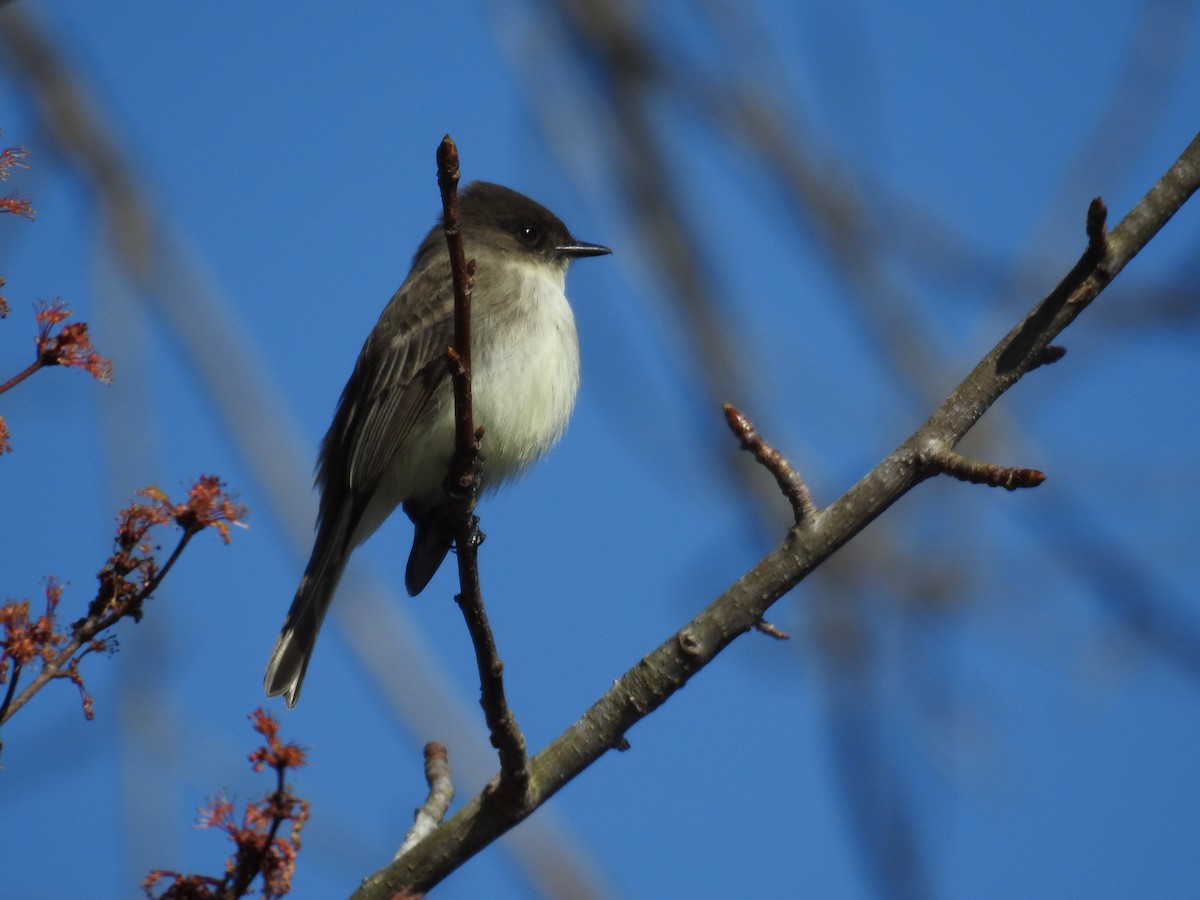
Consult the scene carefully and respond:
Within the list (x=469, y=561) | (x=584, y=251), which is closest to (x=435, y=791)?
(x=469, y=561)

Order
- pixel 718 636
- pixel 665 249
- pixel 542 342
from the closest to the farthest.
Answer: pixel 718 636 → pixel 665 249 → pixel 542 342

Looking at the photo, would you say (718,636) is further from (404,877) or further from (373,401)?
(373,401)

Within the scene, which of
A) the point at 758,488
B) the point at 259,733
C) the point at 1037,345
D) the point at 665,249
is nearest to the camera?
the point at 259,733

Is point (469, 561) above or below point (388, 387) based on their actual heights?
below

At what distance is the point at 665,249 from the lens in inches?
136

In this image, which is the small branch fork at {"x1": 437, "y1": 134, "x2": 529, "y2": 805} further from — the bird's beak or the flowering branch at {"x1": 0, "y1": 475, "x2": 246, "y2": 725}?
the bird's beak

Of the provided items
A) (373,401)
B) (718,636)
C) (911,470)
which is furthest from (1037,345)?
(373,401)

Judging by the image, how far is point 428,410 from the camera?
4.76 metres

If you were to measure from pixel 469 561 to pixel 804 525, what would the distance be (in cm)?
92

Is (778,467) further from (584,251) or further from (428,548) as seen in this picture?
(584,251)

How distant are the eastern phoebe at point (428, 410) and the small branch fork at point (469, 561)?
145 centimetres

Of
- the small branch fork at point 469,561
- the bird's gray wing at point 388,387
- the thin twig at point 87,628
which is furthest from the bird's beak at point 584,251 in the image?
the thin twig at point 87,628

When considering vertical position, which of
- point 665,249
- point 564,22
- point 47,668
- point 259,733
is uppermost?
point 564,22

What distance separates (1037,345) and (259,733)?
1.47m
